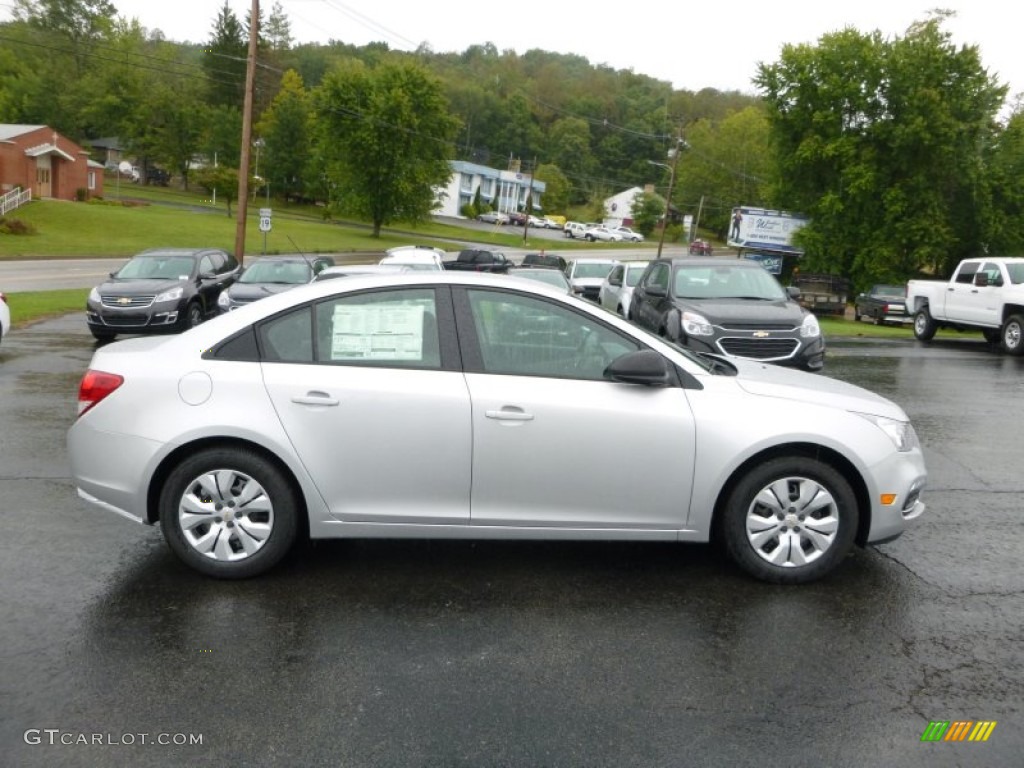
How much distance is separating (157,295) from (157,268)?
173 centimetres

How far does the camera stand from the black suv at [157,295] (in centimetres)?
1603

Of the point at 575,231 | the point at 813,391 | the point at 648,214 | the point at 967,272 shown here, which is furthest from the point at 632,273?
the point at 648,214

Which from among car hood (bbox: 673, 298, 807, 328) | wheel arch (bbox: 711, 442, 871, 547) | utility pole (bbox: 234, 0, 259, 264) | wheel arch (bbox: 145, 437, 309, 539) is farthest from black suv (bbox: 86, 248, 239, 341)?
wheel arch (bbox: 711, 442, 871, 547)

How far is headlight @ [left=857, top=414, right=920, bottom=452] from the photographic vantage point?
501cm

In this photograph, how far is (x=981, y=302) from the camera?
1903 centimetres

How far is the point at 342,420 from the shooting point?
4754mm

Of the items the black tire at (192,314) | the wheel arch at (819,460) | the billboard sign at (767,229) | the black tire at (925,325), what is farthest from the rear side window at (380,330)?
the billboard sign at (767,229)

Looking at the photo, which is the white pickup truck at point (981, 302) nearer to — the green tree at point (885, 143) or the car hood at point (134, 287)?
the car hood at point (134, 287)

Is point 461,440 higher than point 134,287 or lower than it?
higher

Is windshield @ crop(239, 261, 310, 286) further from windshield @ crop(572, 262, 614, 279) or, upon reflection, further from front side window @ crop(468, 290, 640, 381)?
front side window @ crop(468, 290, 640, 381)

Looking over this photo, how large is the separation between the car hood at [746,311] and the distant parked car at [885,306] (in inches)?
→ 896

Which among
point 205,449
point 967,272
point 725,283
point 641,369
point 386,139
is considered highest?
point 386,139

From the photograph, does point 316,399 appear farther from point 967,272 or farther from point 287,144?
point 287,144

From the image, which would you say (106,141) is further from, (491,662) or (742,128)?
(491,662)
